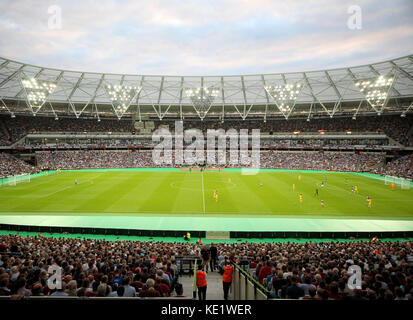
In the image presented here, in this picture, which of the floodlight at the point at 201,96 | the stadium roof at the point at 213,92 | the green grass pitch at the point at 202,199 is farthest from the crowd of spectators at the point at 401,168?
the floodlight at the point at 201,96

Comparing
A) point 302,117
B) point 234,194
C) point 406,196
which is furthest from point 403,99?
point 234,194

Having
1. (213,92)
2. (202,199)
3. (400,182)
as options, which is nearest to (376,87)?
(400,182)

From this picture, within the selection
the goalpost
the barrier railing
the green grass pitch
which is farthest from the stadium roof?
the barrier railing

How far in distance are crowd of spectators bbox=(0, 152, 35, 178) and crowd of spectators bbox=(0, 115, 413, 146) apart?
11.3 meters

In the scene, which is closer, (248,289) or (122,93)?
(248,289)

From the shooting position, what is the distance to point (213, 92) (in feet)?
190

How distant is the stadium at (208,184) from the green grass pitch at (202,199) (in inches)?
12.5

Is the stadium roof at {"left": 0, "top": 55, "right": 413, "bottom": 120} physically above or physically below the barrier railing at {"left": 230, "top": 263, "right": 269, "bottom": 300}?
above

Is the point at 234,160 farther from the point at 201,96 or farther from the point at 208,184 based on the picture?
the point at 208,184

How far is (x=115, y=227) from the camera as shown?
20953 millimetres

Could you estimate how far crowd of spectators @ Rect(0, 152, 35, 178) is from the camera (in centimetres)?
4678

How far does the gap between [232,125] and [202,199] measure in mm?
52895

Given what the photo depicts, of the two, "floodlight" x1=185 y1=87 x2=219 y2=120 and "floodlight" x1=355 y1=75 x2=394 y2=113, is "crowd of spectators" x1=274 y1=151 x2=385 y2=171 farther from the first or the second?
"floodlight" x1=185 y1=87 x2=219 y2=120

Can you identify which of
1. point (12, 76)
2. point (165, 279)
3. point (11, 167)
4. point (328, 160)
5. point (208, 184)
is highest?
point (12, 76)
